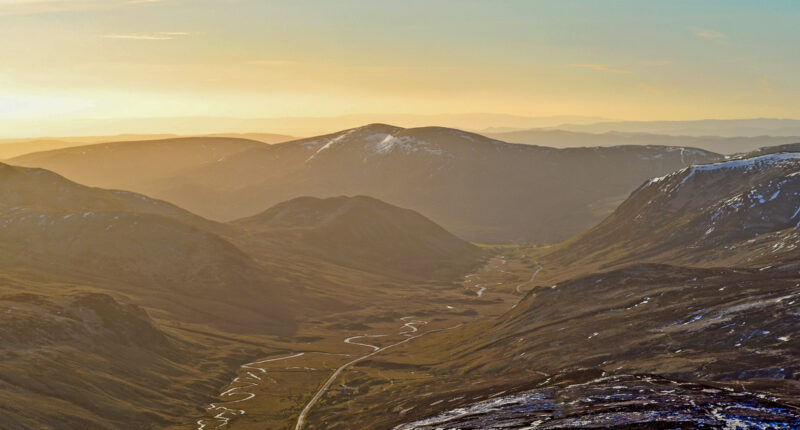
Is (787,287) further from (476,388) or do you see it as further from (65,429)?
(65,429)

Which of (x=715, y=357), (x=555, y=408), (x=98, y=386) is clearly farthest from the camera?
(x=98, y=386)

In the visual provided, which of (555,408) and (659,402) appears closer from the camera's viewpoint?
(659,402)

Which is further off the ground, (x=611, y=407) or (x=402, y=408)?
(x=611, y=407)

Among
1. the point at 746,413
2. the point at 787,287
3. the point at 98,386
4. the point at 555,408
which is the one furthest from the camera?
the point at 787,287

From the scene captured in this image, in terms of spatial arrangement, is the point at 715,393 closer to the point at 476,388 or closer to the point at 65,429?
the point at 476,388

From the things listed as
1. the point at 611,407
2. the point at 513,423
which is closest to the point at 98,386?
the point at 513,423

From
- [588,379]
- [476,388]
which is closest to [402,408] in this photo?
[476,388]

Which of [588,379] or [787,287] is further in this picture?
[787,287]

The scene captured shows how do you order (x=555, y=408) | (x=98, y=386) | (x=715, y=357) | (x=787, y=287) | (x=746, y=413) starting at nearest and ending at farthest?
(x=746, y=413) → (x=555, y=408) → (x=715, y=357) → (x=98, y=386) → (x=787, y=287)

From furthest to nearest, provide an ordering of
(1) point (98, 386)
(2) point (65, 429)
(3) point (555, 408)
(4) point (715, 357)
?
1. (1) point (98, 386)
2. (4) point (715, 357)
3. (2) point (65, 429)
4. (3) point (555, 408)

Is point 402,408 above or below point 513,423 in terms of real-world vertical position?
below
